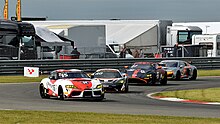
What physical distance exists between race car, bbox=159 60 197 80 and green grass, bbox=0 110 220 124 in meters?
20.9

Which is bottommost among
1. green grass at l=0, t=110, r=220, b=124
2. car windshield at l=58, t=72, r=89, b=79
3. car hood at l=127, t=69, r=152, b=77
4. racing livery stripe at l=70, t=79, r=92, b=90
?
green grass at l=0, t=110, r=220, b=124

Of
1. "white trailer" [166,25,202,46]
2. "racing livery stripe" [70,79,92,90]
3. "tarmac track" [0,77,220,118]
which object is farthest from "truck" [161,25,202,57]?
"racing livery stripe" [70,79,92,90]

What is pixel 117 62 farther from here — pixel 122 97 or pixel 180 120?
pixel 180 120

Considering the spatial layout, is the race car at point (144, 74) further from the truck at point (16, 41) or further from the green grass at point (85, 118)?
the green grass at point (85, 118)

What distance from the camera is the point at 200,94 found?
2688 cm

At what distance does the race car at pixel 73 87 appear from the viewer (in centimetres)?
2258

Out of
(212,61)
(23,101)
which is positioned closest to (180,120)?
(23,101)

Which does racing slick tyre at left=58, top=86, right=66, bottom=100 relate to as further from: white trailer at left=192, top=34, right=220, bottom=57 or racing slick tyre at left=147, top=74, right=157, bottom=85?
white trailer at left=192, top=34, right=220, bottom=57

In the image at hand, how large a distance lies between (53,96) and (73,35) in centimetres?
2909

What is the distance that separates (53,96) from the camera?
2358 centimetres

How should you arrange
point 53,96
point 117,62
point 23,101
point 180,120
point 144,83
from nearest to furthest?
point 180,120
point 23,101
point 53,96
point 144,83
point 117,62

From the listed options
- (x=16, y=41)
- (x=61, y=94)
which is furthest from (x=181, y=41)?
(x=61, y=94)

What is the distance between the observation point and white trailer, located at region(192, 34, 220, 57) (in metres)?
56.8

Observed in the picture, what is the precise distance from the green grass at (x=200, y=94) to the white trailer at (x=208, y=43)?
27.4 meters
